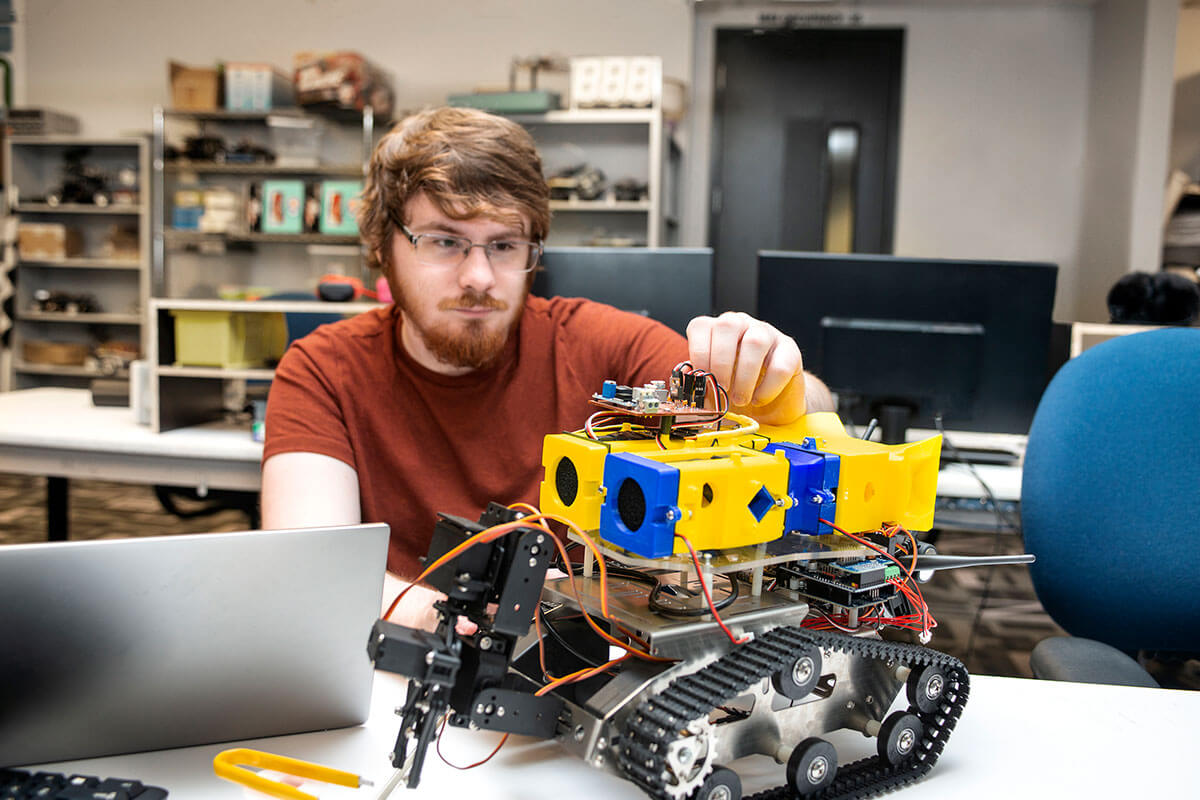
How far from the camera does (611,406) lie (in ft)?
2.33

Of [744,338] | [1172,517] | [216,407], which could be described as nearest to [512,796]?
[744,338]

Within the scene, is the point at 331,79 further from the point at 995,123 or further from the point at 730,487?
the point at 730,487

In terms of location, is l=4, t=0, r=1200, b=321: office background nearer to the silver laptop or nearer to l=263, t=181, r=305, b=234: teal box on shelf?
l=263, t=181, r=305, b=234: teal box on shelf

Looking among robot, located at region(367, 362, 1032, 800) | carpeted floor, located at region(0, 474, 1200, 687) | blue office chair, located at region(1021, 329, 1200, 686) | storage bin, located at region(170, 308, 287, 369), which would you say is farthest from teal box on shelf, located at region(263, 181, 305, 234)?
robot, located at region(367, 362, 1032, 800)

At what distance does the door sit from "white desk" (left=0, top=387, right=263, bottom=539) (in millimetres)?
3332

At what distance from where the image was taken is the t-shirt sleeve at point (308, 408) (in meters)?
1.21

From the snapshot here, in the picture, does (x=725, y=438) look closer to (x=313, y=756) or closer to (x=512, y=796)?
(x=512, y=796)

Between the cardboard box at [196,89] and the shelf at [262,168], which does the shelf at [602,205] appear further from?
the cardboard box at [196,89]

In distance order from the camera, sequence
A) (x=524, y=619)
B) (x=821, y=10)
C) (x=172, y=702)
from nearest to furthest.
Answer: (x=524, y=619), (x=172, y=702), (x=821, y=10)

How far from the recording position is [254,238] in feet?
16.1

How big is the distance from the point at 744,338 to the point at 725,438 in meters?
0.15

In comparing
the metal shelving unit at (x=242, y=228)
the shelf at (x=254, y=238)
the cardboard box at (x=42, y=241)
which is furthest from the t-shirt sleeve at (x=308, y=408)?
the cardboard box at (x=42, y=241)

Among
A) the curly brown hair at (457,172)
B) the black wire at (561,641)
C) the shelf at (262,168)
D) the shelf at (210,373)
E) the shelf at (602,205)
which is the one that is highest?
the shelf at (262,168)

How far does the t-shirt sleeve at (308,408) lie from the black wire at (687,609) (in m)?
0.66
